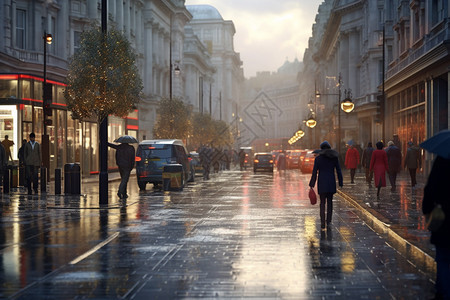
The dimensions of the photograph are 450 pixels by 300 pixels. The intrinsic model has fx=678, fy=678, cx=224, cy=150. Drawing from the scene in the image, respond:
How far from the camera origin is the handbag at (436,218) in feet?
20.8

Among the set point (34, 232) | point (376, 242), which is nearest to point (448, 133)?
point (376, 242)

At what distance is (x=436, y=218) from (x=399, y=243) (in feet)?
16.6

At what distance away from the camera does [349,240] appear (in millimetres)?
11680

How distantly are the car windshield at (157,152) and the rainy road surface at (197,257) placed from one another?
9626mm

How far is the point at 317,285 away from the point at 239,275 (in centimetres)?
107

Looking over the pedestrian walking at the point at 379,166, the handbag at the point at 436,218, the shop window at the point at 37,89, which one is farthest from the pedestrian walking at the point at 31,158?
the handbag at the point at 436,218

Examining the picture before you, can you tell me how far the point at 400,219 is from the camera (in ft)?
46.7

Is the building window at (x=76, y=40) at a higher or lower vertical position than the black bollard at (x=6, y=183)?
higher

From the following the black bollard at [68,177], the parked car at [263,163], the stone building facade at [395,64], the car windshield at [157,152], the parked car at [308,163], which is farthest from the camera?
the parked car at [263,163]

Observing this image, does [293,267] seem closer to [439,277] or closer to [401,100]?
[439,277]

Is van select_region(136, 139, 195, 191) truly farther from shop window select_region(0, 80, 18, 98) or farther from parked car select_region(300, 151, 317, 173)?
parked car select_region(300, 151, 317, 173)

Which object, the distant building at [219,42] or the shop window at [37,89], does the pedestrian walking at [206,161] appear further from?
the distant building at [219,42]

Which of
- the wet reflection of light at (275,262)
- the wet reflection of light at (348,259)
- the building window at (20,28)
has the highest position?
the building window at (20,28)

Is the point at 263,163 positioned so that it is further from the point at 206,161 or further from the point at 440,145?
the point at 440,145
